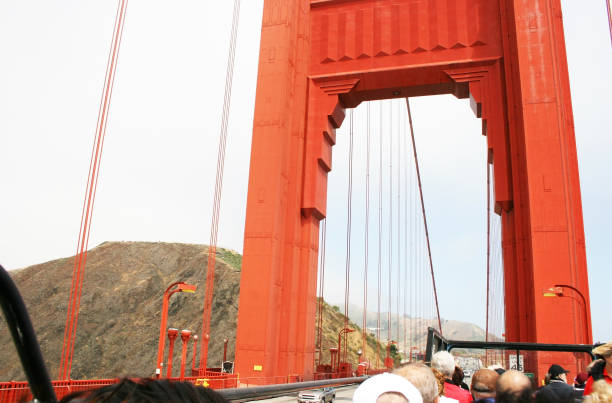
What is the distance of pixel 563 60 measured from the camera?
54.8 feet

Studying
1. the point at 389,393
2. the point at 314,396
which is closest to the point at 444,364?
the point at 389,393

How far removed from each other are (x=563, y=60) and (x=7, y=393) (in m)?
17.3

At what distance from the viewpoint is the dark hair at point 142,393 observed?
22.5 inches

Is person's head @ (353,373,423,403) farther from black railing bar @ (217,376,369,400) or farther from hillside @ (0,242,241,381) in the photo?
hillside @ (0,242,241,381)

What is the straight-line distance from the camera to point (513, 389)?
2162 millimetres

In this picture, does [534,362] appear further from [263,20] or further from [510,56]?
[263,20]

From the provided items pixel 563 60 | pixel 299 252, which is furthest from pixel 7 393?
pixel 563 60

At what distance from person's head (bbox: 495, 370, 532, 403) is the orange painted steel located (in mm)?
12090

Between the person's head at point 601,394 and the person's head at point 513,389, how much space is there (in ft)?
0.73

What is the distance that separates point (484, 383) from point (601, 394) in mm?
1187

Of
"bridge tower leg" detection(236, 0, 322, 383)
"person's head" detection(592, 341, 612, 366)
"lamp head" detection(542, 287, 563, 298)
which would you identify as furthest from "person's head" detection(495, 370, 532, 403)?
"bridge tower leg" detection(236, 0, 322, 383)

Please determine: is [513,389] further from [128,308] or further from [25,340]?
[128,308]

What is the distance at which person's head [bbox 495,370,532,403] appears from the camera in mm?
2092

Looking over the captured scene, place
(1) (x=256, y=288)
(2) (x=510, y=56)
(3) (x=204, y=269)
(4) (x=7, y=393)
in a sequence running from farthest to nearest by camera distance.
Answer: (3) (x=204, y=269) → (2) (x=510, y=56) → (1) (x=256, y=288) → (4) (x=7, y=393)
